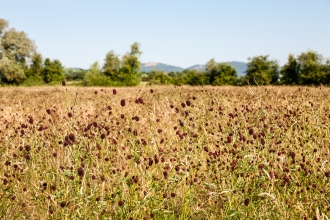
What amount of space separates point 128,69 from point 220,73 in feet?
98.7

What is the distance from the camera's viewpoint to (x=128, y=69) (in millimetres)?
53562

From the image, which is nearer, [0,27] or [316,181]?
[316,181]

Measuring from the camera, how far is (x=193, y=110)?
17.9 feet

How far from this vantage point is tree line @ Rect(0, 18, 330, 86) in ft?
168

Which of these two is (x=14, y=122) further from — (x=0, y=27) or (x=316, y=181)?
(x=0, y=27)

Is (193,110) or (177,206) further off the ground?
(193,110)

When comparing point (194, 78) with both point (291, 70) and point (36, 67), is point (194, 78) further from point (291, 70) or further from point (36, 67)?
point (36, 67)

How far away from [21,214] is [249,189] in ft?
6.73

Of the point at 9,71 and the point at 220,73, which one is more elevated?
the point at 220,73

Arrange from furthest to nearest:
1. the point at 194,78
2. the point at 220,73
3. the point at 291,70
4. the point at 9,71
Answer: the point at 194,78 < the point at 220,73 < the point at 291,70 < the point at 9,71

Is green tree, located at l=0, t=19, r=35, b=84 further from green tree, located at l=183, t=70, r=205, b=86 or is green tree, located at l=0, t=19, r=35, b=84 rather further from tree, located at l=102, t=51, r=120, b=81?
green tree, located at l=183, t=70, r=205, b=86

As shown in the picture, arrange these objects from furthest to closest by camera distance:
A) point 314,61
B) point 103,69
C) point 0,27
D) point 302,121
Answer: point 103,69 → point 314,61 → point 0,27 → point 302,121

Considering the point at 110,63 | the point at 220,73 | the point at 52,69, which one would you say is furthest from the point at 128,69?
the point at 220,73

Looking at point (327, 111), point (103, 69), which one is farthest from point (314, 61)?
point (327, 111)
